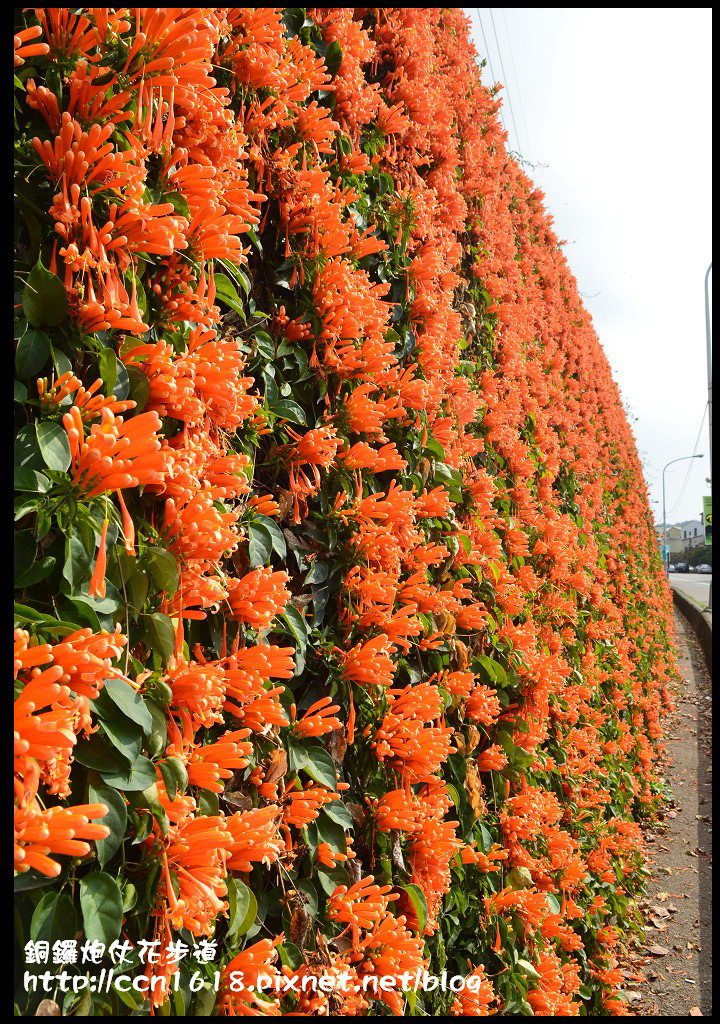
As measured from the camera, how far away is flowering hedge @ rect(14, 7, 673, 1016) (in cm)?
95

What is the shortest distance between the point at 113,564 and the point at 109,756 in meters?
0.27


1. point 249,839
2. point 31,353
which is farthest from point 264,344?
point 249,839

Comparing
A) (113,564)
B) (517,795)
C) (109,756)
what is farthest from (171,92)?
(517,795)

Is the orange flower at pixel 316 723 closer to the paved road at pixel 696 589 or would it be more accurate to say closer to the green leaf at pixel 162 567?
the green leaf at pixel 162 567

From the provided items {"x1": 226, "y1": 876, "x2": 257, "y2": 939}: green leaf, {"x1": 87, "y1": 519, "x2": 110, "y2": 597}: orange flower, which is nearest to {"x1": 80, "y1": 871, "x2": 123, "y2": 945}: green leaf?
{"x1": 226, "y1": 876, "x2": 257, "y2": 939}: green leaf

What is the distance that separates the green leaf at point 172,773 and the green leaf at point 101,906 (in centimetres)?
14

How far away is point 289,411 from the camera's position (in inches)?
63.2

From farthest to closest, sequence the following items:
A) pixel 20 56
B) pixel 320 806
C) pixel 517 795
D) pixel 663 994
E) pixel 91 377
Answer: pixel 663 994, pixel 517 795, pixel 320 806, pixel 91 377, pixel 20 56

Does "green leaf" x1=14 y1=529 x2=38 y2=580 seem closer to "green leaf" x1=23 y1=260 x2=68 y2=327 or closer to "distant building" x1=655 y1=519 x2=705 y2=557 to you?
"green leaf" x1=23 y1=260 x2=68 y2=327

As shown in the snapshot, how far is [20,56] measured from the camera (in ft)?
3.08

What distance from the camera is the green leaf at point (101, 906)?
902 mm

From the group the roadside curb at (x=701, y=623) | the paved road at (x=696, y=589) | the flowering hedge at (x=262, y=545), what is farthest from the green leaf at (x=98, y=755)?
the paved road at (x=696, y=589)

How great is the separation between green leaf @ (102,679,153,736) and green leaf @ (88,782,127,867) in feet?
0.30

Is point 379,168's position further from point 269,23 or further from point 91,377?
point 91,377
